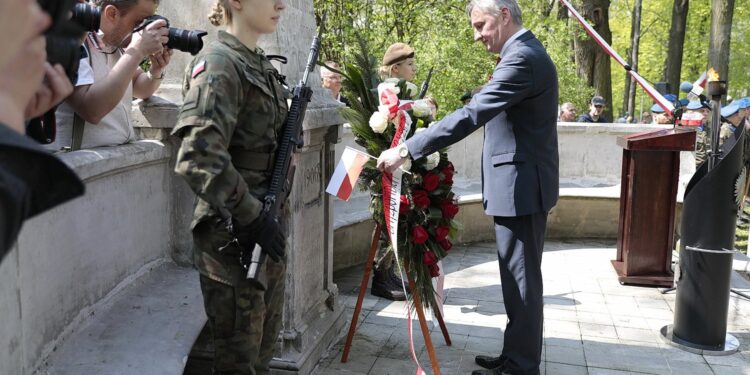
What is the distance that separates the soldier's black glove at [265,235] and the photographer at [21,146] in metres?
1.35

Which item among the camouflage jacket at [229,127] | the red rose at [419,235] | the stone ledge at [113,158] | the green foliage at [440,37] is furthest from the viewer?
the green foliage at [440,37]

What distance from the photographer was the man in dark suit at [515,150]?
372 cm

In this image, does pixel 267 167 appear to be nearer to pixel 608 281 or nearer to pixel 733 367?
pixel 733 367

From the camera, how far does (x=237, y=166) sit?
2.66 m

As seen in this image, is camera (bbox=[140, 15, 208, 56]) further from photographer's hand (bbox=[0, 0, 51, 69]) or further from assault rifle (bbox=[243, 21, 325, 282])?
photographer's hand (bbox=[0, 0, 51, 69])

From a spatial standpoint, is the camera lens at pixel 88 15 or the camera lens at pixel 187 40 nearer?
the camera lens at pixel 88 15

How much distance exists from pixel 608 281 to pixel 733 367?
2126 millimetres

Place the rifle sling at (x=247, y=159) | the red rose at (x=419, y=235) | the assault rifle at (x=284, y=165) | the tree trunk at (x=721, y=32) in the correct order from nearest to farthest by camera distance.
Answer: the assault rifle at (x=284, y=165) < the rifle sling at (x=247, y=159) < the red rose at (x=419, y=235) < the tree trunk at (x=721, y=32)

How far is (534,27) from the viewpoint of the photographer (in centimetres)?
1434

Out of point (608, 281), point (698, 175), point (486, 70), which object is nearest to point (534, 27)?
point (486, 70)

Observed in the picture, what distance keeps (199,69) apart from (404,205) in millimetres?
1739

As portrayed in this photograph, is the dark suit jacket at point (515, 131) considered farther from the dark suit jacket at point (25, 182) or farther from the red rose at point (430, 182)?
the dark suit jacket at point (25, 182)

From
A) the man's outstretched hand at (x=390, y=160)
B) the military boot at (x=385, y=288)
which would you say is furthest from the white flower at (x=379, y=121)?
the military boot at (x=385, y=288)

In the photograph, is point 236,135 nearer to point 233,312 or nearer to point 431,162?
point 233,312
